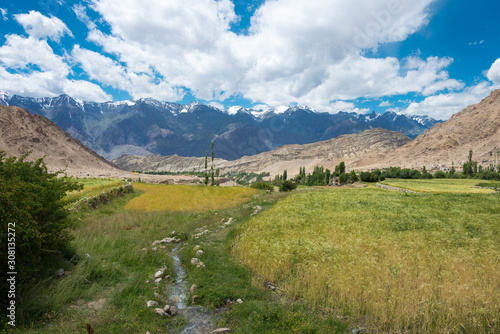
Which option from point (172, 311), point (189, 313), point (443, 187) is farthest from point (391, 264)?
point (443, 187)

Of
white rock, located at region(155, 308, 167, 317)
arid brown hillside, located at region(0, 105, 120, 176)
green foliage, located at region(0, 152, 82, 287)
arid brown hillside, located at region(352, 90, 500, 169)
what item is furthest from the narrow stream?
arid brown hillside, located at region(352, 90, 500, 169)

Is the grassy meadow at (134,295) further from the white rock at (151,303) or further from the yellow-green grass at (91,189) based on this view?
the yellow-green grass at (91,189)

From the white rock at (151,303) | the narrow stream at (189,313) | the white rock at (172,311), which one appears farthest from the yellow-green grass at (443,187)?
the white rock at (151,303)

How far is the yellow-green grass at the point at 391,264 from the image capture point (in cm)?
667

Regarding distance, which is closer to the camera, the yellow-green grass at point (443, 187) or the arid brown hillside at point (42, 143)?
the yellow-green grass at point (443, 187)

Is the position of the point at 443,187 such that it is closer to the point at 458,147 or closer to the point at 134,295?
the point at 134,295

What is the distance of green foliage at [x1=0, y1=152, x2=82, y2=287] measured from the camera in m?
6.66

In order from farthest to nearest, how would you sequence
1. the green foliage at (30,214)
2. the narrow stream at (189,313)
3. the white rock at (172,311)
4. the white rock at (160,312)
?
1. the white rock at (172,311)
2. the white rock at (160,312)
3. the narrow stream at (189,313)
4. the green foliage at (30,214)

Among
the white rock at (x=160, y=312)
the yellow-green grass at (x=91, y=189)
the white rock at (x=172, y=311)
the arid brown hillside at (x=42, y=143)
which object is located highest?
the arid brown hillside at (x=42, y=143)

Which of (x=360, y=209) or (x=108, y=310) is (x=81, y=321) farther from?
(x=360, y=209)

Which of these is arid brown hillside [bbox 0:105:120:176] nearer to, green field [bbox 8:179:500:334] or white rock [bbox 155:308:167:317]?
green field [bbox 8:179:500:334]

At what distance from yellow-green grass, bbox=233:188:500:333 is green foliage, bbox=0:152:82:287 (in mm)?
7609

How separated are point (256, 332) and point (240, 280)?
3.09 metres

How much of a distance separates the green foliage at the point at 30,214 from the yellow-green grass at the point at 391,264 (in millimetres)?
7609
